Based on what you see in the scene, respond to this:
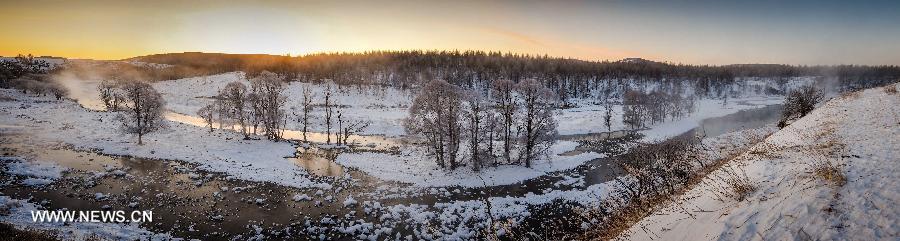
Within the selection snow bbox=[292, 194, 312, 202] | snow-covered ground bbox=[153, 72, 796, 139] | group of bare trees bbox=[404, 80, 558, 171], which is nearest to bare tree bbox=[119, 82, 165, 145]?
snow-covered ground bbox=[153, 72, 796, 139]

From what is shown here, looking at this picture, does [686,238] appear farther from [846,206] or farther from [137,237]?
[137,237]

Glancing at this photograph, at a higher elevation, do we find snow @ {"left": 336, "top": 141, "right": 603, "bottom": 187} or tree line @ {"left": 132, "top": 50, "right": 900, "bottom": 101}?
tree line @ {"left": 132, "top": 50, "right": 900, "bottom": 101}

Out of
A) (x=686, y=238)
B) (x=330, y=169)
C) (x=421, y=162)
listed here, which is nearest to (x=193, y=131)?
(x=330, y=169)

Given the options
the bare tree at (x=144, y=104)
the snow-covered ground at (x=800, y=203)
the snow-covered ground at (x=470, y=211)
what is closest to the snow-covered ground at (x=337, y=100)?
the bare tree at (x=144, y=104)

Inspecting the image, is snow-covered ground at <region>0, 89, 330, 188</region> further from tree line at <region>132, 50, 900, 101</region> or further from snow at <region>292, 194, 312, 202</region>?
tree line at <region>132, 50, 900, 101</region>

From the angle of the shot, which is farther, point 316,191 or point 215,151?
point 215,151

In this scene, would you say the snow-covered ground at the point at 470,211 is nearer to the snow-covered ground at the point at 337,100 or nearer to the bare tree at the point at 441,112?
the bare tree at the point at 441,112
